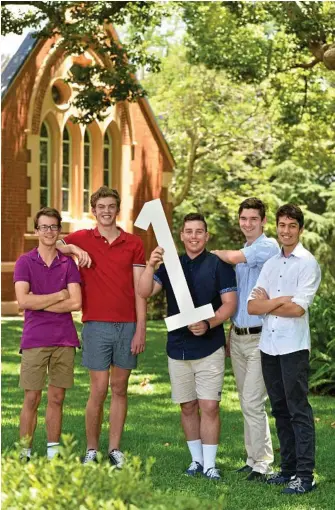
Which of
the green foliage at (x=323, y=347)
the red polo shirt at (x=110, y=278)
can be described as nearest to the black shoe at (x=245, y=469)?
the red polo shirt at (x=110, y=278)

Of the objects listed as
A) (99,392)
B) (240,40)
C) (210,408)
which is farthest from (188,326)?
(240,40)

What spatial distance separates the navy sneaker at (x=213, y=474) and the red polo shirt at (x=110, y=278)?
1308 millimetres

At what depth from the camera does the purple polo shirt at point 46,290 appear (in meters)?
7.57

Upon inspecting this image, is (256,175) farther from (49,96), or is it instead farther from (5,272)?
(5,272)

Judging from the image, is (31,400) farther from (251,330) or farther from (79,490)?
(79,490)

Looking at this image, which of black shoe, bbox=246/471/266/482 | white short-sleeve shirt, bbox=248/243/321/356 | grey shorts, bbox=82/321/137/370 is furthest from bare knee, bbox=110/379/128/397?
white short-sleeve shirt, bbox=248/243/321/356

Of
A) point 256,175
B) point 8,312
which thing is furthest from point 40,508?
point 256,175

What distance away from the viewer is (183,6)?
22422mm

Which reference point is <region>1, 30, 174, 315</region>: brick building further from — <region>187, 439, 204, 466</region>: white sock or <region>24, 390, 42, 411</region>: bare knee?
<region>187, 439, 204, 466</region>: white sock

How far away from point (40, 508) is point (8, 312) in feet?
Result: 71.2

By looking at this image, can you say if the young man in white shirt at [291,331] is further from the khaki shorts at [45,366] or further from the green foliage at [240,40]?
the green foliage at [240,40]

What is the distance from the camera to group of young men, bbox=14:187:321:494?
7.11 m

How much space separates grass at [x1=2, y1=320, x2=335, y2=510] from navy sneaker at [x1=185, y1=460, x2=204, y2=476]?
0.09 meters

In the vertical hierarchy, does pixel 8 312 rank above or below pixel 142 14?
below
